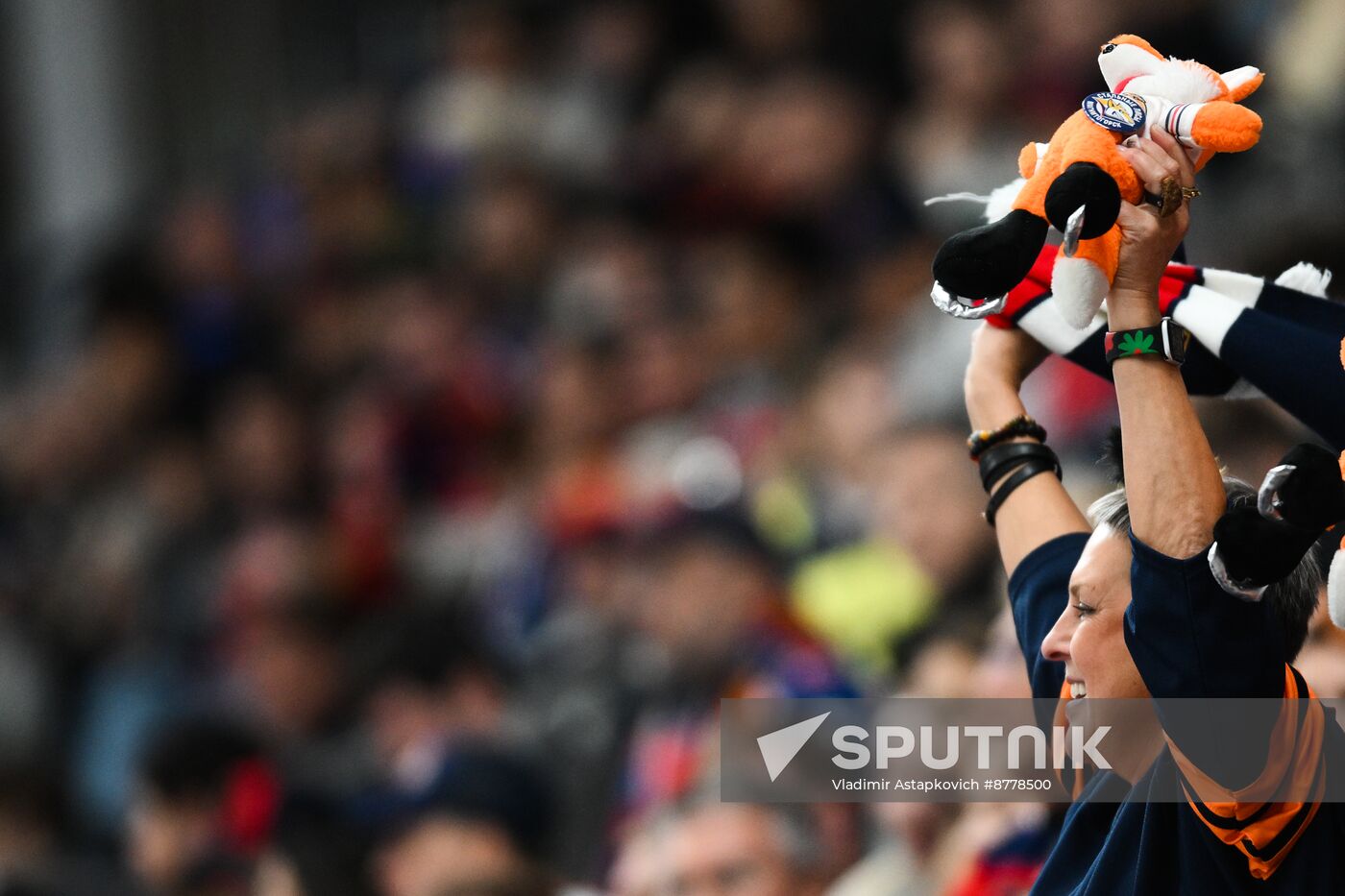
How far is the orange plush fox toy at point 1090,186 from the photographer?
4.30 ft

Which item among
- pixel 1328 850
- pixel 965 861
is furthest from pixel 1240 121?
pixel 965 861

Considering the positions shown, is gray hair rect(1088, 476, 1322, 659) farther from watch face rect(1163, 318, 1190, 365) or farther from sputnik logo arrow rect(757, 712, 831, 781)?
sputnik logo arrow rect(757, 712, 831, 781)

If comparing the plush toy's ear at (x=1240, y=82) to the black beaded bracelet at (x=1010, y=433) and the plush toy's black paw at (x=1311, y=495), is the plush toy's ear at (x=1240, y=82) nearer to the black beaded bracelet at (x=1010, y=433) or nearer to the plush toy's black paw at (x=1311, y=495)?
the plush toy's black paw at (x=1311, y=495)

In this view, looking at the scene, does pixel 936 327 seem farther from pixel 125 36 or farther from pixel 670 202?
pixel 125 36

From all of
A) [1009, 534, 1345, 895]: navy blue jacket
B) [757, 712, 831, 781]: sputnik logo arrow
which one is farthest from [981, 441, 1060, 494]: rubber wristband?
[757, 712, 831, 781]: sputnik logo arrow

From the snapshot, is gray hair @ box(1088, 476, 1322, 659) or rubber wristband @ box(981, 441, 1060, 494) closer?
gray hair @ box(1088, 476, 1322, 659)

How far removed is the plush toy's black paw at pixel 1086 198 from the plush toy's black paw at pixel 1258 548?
22cm

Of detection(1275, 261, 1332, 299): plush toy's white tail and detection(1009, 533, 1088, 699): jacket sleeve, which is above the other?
detection(1275, 261, 1332, 299): plush toy's white tail

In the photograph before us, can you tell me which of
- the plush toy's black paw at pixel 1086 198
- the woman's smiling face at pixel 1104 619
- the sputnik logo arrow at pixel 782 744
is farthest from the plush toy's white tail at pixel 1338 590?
the sputnik logo arrow at pixel 782 744

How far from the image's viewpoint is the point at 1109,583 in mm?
1470

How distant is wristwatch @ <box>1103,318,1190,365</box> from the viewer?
134 cm

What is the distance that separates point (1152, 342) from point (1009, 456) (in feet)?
1.24

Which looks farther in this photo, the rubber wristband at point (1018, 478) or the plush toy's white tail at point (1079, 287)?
the rubber wristband at point (1018, 478)

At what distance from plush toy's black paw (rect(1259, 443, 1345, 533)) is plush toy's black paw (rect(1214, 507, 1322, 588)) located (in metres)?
0.02
